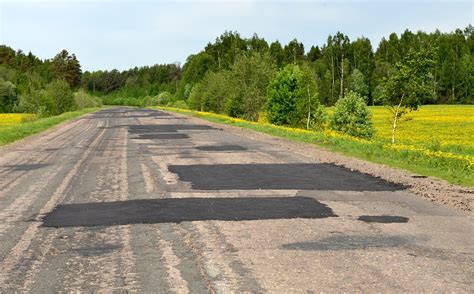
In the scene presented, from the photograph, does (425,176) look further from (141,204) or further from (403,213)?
(141,204)

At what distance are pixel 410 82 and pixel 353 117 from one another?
22.5ft

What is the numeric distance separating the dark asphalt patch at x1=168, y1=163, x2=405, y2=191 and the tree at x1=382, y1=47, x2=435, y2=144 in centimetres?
1566

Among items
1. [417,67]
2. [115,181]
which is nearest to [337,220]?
[115,181]

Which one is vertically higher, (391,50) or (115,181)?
(391,50)

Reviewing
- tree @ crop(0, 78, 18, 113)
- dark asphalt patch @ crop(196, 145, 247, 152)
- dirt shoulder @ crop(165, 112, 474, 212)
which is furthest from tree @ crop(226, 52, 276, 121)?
tree @ crop(0, 78, 18, 113)

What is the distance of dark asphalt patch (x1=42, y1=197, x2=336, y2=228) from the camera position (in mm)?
7270

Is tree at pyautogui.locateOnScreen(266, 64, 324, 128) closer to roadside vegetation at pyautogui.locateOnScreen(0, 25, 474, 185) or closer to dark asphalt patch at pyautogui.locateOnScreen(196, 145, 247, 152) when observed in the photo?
roadside vegetation at pyautogui.locateOnScreen(0, 25, 474, 185)

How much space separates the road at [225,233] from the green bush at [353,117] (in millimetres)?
22250

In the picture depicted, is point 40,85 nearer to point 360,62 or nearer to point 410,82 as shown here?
point 360,62

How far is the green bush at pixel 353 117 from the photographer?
33781 mm

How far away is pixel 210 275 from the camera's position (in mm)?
4789

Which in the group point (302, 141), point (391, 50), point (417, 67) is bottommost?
point (302, 141)

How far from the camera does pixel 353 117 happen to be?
3362cm

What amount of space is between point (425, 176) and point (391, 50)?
381ft
